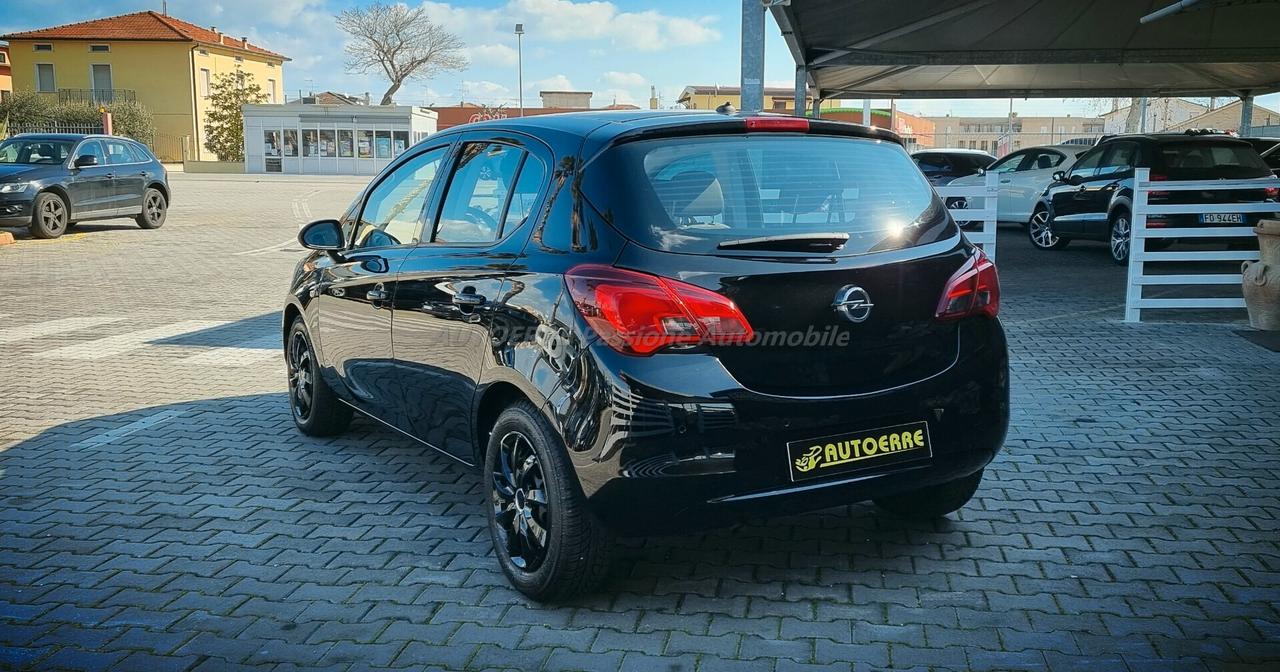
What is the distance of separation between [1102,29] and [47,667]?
60.4 ft

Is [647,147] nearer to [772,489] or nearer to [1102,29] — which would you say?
[772,489]

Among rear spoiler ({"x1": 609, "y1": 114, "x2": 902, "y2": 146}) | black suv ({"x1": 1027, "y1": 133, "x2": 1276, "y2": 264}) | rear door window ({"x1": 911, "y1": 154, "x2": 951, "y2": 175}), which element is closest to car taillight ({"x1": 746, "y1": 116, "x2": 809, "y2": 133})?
rear spoiler ({"x1": 609, "y1": 114, "x2": 902, "y2": 146})

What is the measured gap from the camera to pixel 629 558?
4250 millimetres

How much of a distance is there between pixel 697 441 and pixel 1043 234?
51.1 feet

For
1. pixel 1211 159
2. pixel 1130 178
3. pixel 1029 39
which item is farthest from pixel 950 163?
pixel 1211 159

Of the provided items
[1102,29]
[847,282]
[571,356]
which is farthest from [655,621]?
[1102,29]

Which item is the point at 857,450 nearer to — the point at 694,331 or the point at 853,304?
A: the point at 853,304

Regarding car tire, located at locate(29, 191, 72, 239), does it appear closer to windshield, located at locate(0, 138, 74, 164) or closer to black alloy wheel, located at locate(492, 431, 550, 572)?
windshield, located at locate(0, 138, 74, 164)

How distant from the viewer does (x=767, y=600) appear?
3.83m

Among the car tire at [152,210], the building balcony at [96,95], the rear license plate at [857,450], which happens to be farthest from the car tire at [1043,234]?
the building balcony at [96,95]

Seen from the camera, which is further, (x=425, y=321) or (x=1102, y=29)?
(x=1102, y=29)

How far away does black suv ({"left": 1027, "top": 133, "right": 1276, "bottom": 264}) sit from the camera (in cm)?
1341

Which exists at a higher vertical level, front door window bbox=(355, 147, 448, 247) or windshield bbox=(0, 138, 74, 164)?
windshield bbox=(0, 138, 74, 164)

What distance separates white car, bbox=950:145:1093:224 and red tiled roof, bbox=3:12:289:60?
5479 centimetres
